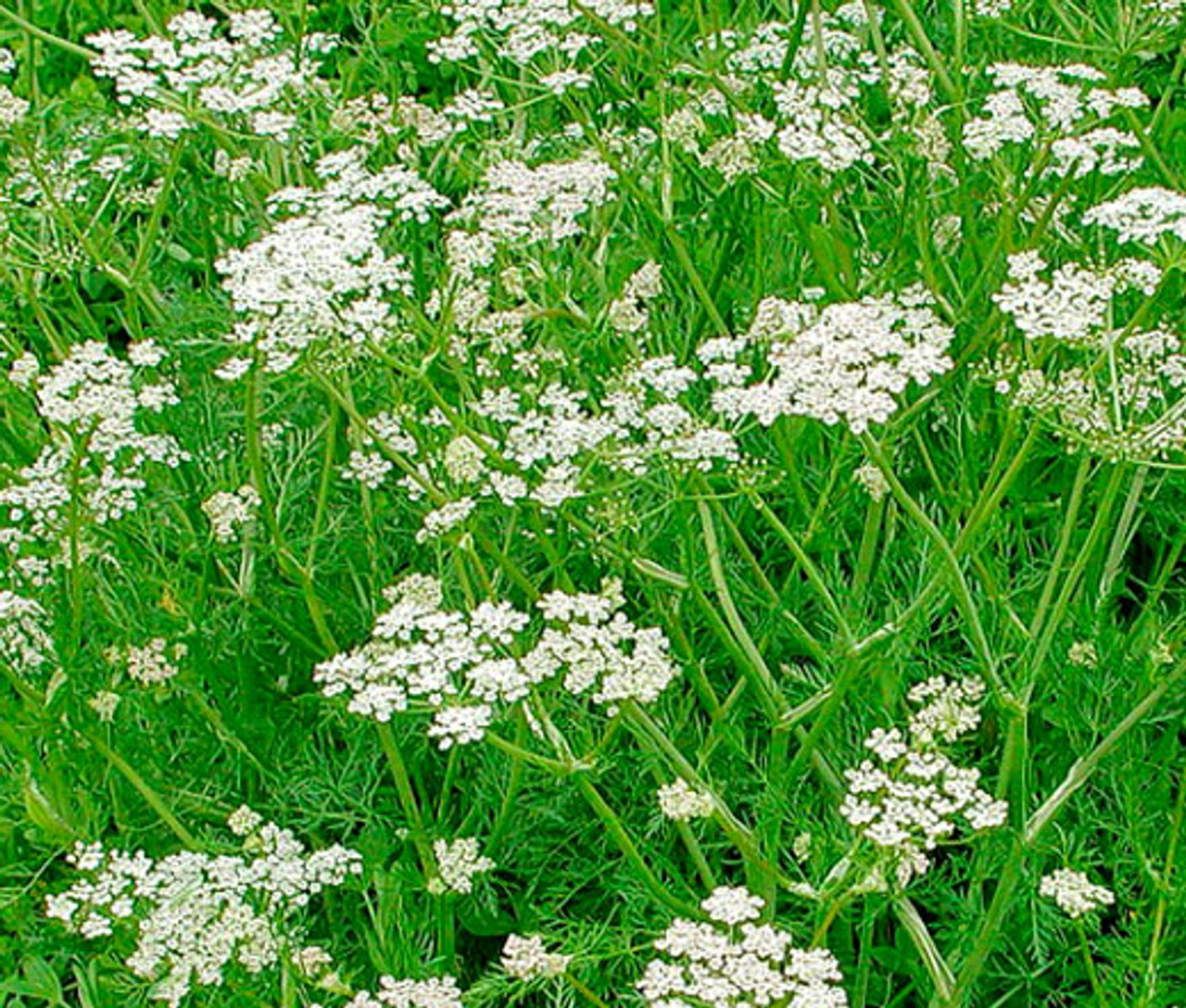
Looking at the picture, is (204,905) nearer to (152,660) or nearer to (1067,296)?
(152,660)

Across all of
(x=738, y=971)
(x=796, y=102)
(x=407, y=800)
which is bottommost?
(x=407, y=800)

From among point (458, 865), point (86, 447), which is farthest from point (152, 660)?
point (458, 865)

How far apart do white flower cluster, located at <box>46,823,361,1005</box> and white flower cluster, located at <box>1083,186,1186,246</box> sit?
1.54 metres

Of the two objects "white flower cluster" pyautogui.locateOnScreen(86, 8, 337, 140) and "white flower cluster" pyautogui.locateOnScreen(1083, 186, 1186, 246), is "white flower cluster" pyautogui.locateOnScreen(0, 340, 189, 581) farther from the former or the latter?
"white flower cluster" pyautogui.locateOnScreen(1083, 186, 1186, 246)

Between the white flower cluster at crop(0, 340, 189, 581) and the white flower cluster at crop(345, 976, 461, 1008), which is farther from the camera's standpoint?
the white flower cluster at crop(0, 340, 189, 581)

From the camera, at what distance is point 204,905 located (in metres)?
2.62

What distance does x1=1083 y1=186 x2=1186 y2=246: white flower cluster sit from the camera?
2.59 m

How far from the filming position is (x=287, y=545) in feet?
10.5

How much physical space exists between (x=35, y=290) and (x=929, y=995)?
2.19 metres

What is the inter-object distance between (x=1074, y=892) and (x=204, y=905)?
4.26 feet

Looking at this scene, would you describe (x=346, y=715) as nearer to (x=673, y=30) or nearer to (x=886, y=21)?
(x=673, y=30)

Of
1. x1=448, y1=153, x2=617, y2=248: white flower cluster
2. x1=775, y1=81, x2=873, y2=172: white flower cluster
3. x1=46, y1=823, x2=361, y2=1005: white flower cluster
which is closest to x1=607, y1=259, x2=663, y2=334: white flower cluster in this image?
x1=448, y1=153, x2=617, y2=248: white flower cluster

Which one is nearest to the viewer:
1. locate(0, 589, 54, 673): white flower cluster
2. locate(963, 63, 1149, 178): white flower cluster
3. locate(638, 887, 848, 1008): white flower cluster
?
locate(638, 887, 848, 1008): white flower cluster

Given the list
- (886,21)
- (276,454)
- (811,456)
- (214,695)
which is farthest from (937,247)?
(214,695)
